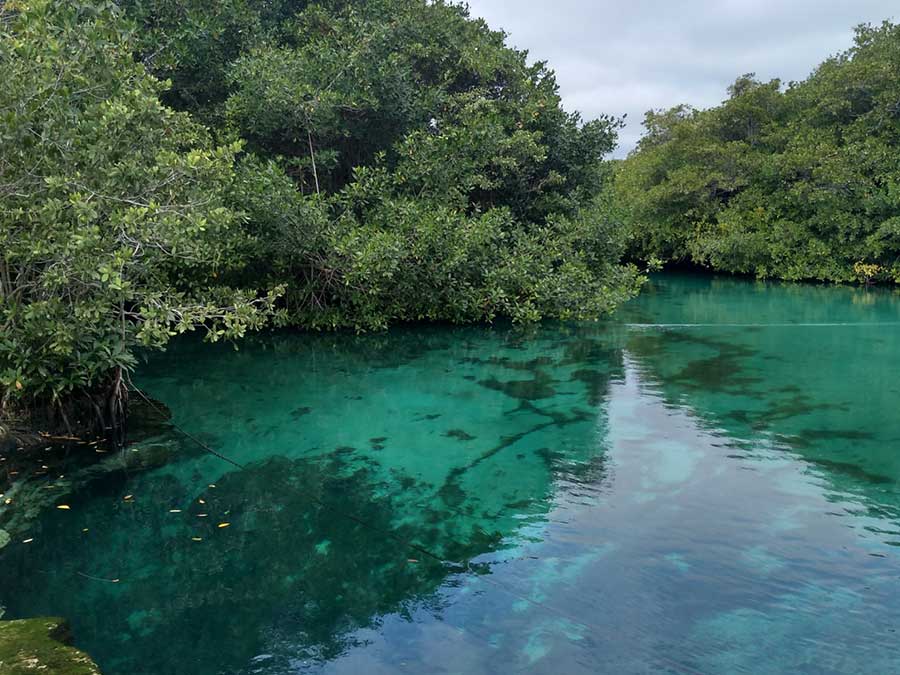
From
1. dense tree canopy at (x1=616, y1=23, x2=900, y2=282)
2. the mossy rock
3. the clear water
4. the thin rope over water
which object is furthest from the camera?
dense tree canopy at (x1=616, y1=23, x2=900, y2=282)

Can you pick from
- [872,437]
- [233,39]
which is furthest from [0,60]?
[872,437]

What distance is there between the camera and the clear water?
4.11 m

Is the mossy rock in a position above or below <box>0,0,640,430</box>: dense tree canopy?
below

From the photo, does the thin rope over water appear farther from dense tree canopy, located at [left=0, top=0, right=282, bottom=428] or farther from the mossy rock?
dense tree canopy, located at [left=0, top=0, right=282, bottom=428]

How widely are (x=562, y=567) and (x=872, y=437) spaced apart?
4890 millimetres

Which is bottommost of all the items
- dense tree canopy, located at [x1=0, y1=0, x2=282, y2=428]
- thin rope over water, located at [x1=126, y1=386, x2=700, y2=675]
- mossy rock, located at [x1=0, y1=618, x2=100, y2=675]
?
thin rope over water, located at [x1=126, y1=386, x2=700, y2=675]

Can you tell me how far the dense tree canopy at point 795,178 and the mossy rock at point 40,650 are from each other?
18777 millimetres

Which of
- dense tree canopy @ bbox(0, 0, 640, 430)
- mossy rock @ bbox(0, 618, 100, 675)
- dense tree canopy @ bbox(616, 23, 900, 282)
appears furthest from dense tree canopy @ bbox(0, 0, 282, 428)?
dense tree canopy @ bbox(616, 23, 900, 282)

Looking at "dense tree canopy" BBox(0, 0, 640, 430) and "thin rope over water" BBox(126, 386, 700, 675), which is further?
"dense tree canopy" BBox(0, 0, 640, 430)

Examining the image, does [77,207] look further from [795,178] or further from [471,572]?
[795,178]

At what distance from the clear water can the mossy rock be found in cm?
29

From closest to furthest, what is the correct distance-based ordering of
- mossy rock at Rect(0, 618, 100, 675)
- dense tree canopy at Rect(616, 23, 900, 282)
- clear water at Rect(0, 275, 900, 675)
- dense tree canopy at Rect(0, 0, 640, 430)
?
mossy rock at Rect(0, 618, 100, 675) → clear water at Rect(0, 275, 900, 675) → dense tree canopy at Rect(0, 0, 640, 430) → dense tree canopy at Rect(616, 23, 900, 282)

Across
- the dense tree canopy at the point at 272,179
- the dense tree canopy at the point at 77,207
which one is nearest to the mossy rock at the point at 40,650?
the dense tree canopy at the point at 77,207

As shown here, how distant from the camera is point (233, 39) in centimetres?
1381
